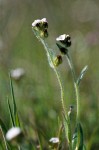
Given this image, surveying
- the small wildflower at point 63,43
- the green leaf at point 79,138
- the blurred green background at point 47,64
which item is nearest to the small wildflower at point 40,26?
the small wildflower at point 63,43

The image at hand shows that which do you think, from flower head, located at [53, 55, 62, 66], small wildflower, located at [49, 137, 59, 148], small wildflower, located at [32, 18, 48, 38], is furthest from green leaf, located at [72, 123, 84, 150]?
small wildflower, located at [32, 18, 48, 38]

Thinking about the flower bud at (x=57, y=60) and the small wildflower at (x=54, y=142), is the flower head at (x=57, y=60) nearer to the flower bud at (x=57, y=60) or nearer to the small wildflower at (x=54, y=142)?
the flower bud at (x=57, y=60)

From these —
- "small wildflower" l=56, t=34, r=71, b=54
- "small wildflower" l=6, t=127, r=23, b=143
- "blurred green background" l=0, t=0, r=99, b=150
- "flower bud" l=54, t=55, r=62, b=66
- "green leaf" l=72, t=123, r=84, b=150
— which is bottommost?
"blurred green background" l=0, t=0, r=99, b=150

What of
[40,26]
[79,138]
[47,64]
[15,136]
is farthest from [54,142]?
[47,64]

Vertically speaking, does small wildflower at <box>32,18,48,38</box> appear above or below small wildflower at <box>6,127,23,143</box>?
above

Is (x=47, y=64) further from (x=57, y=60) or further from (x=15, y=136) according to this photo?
(x=15, y=136)

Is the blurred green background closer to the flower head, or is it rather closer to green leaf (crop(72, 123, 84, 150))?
green leaf (crop(72, 123, 84, 150))

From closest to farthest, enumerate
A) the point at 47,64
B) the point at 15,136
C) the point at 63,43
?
the point at 15,136
the point at 63,43
the point at 47,64

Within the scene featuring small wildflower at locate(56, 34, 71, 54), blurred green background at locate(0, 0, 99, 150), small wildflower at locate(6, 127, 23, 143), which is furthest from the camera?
blurred green background at locate(0, 0, 99, 150)

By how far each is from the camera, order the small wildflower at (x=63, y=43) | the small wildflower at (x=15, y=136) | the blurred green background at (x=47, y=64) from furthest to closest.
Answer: the blurred green background at (x=47, y=64) → the small wildflower at (x=63, y=43) → the small wildflower at (x=15, y=136)
